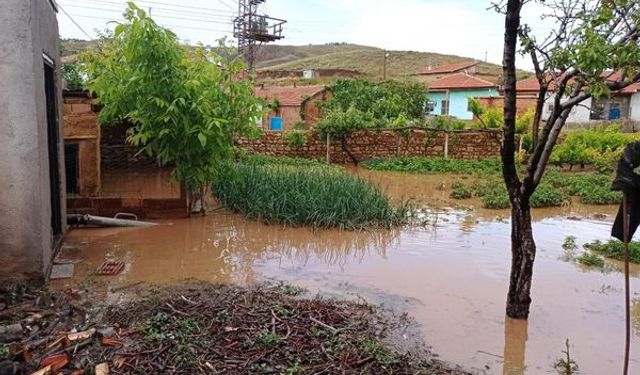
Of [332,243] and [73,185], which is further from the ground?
[73,185]

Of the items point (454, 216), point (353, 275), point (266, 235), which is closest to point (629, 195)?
point (353, 275)

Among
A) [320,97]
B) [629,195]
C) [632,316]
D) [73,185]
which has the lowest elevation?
[632,316]

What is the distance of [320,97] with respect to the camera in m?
29.4

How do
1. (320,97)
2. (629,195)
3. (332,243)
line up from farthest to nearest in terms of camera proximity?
(320,97), (332,243), (629,195)

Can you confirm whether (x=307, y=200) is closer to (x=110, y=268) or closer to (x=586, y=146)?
(x=110, y=268)

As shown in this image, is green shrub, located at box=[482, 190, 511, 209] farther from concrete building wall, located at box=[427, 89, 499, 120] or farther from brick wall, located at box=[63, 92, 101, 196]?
concrete building wall, located at box=[427, 89, 499, 120]

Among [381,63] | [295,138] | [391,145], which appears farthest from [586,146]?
[381,63]

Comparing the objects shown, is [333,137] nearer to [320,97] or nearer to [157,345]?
[320,97]

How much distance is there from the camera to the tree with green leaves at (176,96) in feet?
26.5

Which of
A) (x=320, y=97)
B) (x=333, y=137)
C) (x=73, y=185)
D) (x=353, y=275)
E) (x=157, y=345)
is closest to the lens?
(x=157, y=345)

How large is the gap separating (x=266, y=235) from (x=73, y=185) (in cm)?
400

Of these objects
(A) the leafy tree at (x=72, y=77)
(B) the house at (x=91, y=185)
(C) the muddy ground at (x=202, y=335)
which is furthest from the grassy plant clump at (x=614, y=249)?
(A) the leafy tree at (x=72, y=77)

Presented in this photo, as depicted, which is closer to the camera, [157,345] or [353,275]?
[157,345]

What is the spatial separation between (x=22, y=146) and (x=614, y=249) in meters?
8.05
